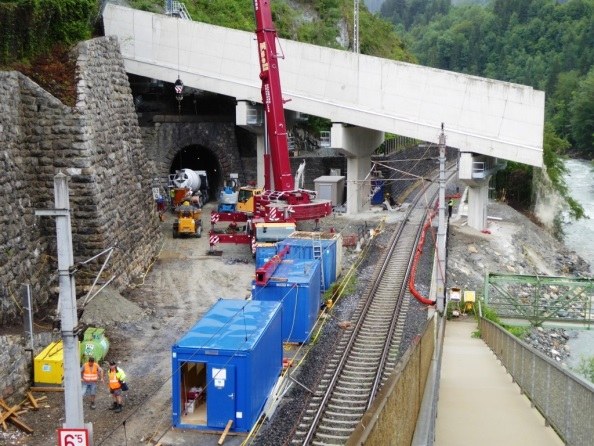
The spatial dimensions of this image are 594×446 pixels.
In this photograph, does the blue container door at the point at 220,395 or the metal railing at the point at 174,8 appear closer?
the blue container door at the point at 220,395

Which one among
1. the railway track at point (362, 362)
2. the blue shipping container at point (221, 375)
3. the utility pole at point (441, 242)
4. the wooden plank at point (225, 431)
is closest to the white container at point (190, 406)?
the blue shipping container at point (221, 375)

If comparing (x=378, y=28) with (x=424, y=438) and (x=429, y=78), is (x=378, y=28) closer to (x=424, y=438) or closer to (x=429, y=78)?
(x=429, y=78)

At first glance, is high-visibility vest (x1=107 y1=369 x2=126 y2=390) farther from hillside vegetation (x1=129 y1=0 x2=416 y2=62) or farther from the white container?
hillside vegetation (x1=129 y1=0 x2=416 y2=62)

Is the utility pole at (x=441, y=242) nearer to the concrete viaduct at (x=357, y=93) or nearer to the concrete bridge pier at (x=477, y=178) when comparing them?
the concrete viaduct at (x=357, y=93)

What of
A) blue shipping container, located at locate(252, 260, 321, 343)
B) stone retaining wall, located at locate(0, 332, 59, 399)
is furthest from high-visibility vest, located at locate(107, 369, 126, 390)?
blue shipping container, located at locate(252, 260, 321, 343)

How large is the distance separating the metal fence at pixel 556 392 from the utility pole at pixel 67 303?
575 cm

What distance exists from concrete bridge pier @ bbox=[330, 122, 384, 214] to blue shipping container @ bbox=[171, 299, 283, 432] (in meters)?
21.5

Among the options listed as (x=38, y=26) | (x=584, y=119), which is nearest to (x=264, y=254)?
(x=38, y=26)

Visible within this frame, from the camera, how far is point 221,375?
514 inches

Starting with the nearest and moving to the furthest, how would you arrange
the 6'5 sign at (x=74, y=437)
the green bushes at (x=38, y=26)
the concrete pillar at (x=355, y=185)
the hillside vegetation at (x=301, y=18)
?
the 6'5 sign at (x=74, y=437), the green bushes at (x=38, y=26), the concrete pillar at (x=355, y=185), the hillside vegetation at (x=301, y=18)

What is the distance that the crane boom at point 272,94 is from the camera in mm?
27766

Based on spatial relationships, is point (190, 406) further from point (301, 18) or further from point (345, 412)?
point (301, 18)

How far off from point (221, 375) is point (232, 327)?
1.38 metres

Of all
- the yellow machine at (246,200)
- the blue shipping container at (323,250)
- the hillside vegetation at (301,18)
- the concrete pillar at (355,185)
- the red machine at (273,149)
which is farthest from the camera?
the hillside vegetation at (301,18)
